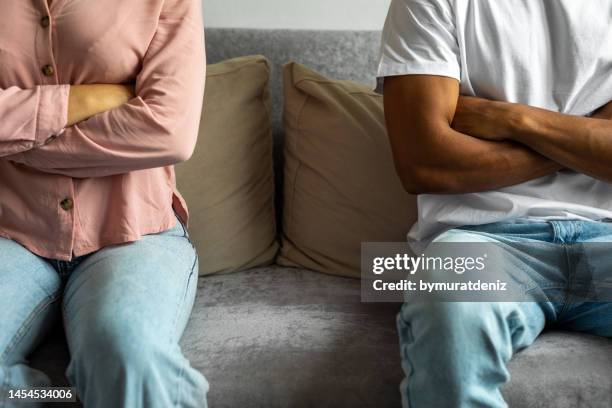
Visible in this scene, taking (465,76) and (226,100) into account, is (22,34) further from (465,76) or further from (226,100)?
(465,76)

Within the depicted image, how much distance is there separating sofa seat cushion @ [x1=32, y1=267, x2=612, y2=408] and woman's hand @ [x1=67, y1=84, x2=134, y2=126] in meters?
0.42

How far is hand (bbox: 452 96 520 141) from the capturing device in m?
1.46

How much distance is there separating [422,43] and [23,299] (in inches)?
34.7

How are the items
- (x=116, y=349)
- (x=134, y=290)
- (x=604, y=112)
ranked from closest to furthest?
(x=116, y=349) → (x=134, y=290) → (x=604, y=112)

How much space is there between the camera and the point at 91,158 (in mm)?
1411

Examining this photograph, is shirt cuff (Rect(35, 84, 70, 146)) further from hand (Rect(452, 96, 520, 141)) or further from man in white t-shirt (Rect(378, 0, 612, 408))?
hand (Rect(452, 96, 520, 141))

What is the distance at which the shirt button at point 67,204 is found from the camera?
1.46m

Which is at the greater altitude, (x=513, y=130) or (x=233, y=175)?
(x=513, y=130)

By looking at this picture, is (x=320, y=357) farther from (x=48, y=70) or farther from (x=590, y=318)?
(x=48, y=70)

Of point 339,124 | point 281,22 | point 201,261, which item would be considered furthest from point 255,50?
point 201,261

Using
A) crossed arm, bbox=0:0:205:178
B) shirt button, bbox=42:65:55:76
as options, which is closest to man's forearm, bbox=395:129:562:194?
crossed arm, bbox=0:0:205:178

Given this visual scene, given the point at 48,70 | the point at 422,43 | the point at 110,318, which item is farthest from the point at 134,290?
the point at 422,43

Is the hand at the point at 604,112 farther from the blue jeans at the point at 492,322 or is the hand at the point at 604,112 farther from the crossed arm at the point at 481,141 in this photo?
the blue jeans at the point at 492,322

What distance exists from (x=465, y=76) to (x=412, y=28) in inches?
5.5
